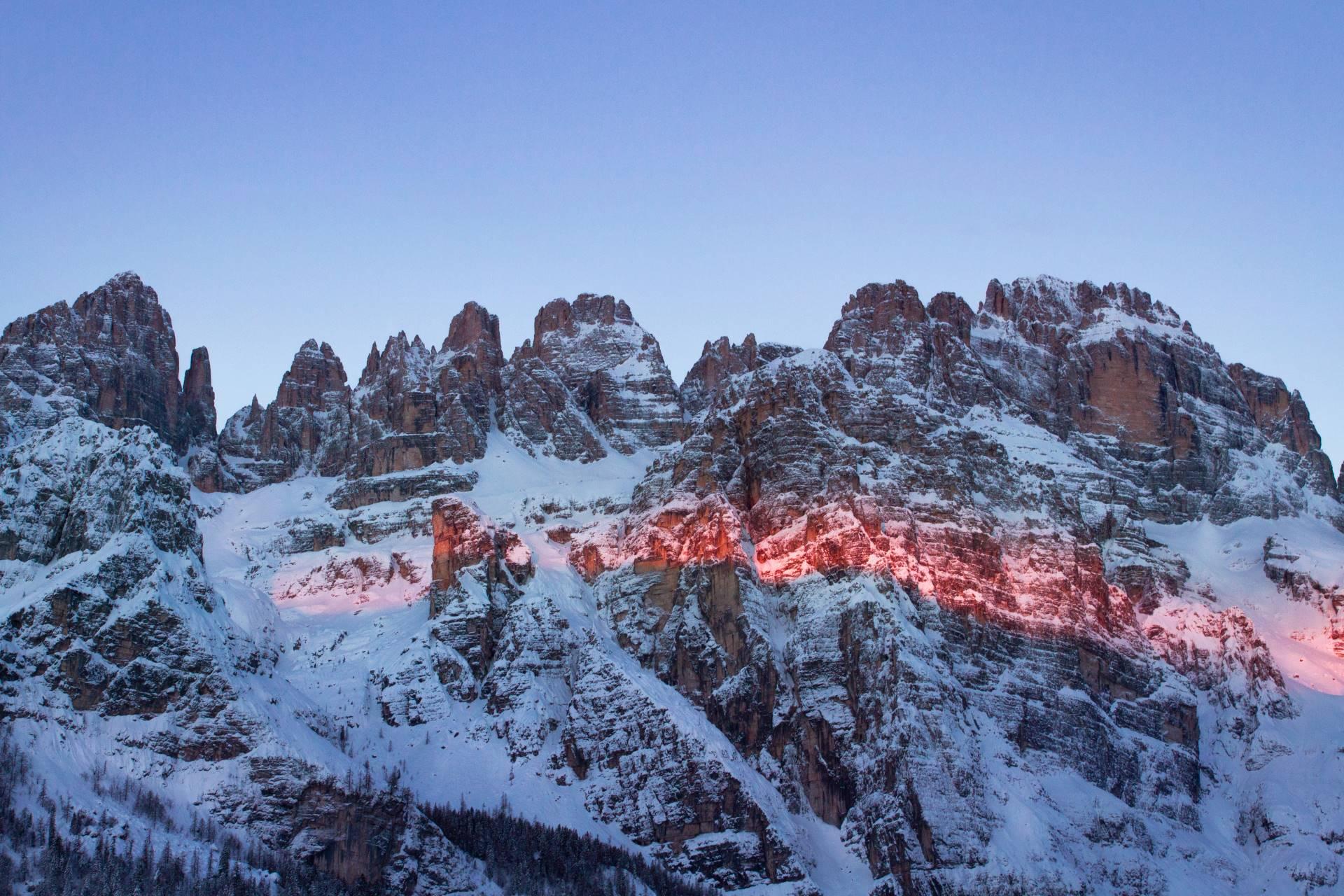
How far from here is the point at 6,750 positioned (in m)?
137

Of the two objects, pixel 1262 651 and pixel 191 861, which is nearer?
pixel 191 861

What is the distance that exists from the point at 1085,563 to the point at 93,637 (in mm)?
95518

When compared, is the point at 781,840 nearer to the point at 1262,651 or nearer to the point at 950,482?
the point at 950,482

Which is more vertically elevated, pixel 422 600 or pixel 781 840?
pixel 422 600

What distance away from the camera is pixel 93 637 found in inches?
5792

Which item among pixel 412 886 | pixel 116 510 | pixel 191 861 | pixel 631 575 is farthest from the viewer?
pixel 631 575

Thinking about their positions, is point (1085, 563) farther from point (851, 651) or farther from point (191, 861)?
point (191, 861)

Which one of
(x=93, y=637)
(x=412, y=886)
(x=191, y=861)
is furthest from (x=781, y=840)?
(x=93, y=637)

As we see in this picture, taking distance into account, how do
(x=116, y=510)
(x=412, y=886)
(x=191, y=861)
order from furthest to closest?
(x=116, y=510) < (x=412, y=886) < (x=191, y=861)

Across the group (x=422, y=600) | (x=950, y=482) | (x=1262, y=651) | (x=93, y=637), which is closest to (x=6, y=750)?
(x=93, y=637)

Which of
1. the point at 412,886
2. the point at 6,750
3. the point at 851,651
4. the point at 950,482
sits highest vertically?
the point at 950,482

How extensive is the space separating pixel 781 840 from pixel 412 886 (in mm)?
30289

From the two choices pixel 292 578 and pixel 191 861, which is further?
pixel 292 578

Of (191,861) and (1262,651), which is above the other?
(1262,651)
